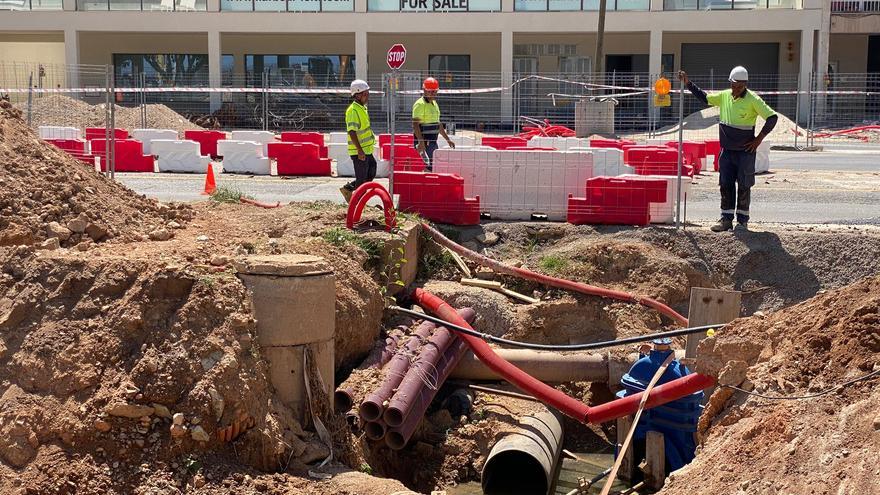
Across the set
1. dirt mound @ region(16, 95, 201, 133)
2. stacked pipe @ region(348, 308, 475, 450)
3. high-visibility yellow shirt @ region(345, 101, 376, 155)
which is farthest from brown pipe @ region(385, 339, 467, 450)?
dirt mound @ region(16, 95, 201, 133)

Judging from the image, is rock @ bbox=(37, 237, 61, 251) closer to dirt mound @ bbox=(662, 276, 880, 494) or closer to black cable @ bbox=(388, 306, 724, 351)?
black cable @ bbox=(388, 306, 724, 351)

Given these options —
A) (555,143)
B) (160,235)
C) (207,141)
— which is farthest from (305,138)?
(160,235)

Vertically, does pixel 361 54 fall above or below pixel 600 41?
below

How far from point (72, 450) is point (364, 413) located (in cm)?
248

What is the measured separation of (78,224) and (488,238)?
5545 mm

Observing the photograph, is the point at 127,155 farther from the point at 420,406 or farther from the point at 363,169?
the point at 420,406

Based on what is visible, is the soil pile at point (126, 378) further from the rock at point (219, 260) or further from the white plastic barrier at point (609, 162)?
the white plastic barrier at point (609, 162)

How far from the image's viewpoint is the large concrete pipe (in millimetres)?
9781

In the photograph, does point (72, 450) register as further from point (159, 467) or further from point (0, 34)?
point (0, 34)

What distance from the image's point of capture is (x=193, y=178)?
20609 millimetres

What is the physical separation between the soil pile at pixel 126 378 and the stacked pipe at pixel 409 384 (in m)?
Result: 0.74

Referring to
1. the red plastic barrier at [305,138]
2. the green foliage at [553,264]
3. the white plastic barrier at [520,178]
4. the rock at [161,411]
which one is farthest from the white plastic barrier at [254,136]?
the rock at [161,411]

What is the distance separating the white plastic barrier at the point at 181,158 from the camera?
21734mm

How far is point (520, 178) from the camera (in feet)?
46.0
